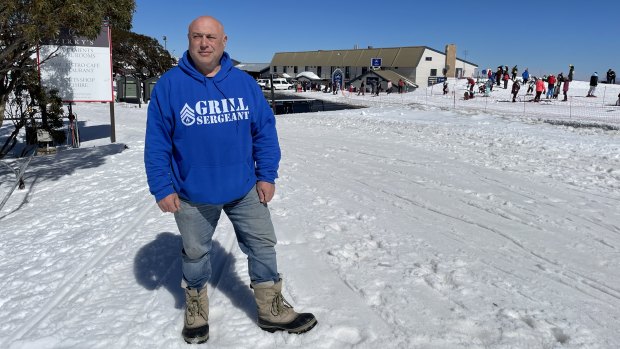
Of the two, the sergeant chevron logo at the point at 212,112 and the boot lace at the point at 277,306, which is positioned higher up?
the sergeant chevron logo at the point at 212,112

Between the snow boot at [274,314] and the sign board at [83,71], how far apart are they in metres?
11.4

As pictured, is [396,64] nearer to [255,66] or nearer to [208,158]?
[255,66]

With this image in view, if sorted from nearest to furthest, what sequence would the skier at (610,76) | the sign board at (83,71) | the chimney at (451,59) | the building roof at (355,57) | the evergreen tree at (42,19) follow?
1. the evergreen tree at (42,19)
2. the sign board at (83,71)
3. the skier at (610,76)
4. the building roof at (355,57)
5. the chimney at (451,59)

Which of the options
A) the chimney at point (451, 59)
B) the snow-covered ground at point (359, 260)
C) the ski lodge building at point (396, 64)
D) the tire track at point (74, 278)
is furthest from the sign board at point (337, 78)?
the tire track at point (74, 278)

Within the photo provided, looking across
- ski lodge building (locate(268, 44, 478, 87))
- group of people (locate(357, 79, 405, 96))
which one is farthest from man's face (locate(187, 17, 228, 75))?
ski lodge building (locate(268, 44, 478, 87))

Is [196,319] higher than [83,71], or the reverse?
[83,71]

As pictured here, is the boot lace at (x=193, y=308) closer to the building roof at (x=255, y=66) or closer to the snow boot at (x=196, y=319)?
the snow boot at (x=196, y=319)

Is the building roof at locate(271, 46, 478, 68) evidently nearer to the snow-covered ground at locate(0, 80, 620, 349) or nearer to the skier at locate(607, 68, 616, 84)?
the skier at locate(607, 68, 616, 84)

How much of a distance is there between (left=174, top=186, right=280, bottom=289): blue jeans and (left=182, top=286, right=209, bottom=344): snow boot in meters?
0.06

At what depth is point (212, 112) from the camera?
247cm

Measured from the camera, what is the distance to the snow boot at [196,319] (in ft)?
9.00

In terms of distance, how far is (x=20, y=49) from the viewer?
26.3 ft

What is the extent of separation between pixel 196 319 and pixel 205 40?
173 centimetres

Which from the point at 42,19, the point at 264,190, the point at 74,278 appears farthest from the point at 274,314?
the point at 42,19
